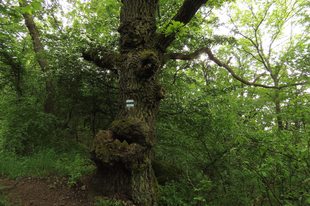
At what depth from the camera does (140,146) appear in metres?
2.96

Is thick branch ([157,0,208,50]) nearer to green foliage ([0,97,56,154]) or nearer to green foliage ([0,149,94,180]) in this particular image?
green foliage ([0,149,94,180])

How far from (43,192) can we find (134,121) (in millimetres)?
2443

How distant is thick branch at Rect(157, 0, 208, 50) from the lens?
3.14 meters

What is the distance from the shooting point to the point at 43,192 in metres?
3.11

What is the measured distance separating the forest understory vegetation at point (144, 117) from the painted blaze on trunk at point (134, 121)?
22 mm

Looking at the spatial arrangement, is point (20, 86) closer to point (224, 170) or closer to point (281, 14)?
point (224, 170)

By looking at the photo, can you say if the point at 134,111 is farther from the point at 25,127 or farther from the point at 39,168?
the point at 25,127

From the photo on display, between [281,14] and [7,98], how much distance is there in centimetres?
1577

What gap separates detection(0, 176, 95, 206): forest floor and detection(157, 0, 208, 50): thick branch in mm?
3739

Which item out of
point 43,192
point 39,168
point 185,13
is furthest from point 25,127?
point 185,13

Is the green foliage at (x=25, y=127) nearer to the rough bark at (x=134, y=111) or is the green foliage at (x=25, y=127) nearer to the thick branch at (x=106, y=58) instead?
the thick branch at (x=106, y=58)

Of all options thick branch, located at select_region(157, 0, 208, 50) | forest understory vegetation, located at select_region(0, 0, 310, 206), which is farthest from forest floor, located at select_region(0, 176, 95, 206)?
thick branch, located at select_region(157, 0, 208, 50)

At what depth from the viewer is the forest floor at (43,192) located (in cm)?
280

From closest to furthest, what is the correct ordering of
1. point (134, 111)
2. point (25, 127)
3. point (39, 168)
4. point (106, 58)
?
point (134, 111)
point (106, 58)
point (39, 168)
point (25, 127)
